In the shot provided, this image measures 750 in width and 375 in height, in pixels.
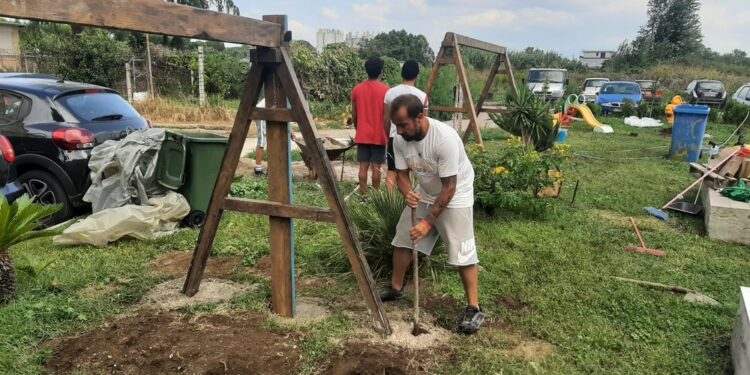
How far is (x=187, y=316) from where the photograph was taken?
3486 millimetres

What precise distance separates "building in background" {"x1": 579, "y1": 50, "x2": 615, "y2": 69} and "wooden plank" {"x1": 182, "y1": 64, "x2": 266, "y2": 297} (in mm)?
47377

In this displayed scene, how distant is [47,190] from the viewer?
5570mm

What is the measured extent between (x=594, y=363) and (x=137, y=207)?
14.3 ft

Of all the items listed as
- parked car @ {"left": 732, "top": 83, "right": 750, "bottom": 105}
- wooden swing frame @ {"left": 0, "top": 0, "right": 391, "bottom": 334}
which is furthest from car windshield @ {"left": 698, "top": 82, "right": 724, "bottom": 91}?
wooden swing frame @ {"left": 0, "top": 0, "right": 391, "bottom": 334}

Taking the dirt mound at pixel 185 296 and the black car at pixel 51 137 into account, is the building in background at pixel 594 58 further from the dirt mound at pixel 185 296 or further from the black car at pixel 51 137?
the dirt mound at pixel 185 296

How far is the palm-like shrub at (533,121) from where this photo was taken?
891 cm

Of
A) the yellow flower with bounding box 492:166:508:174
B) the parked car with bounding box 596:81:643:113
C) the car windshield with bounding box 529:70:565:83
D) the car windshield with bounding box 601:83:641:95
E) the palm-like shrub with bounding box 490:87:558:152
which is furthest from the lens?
the car windshield with bounding box 529:70:565:83

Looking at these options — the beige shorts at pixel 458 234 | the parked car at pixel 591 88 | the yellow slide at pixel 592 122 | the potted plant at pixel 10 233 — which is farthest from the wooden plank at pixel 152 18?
the parked car at pixel 591 88

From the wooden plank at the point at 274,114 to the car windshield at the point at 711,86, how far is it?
24.2 meters

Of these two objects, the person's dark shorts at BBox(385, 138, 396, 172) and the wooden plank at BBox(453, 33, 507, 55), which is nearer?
the person's dark shorts at BBox(385, 138, 396, 172)

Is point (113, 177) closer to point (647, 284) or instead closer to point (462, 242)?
point (462, 242)

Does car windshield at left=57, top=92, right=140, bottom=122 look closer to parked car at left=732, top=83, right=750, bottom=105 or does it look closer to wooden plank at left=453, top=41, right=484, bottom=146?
wooden plank at left=453, top=41, right=484, bottom=146

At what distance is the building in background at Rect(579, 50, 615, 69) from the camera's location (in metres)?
46.7

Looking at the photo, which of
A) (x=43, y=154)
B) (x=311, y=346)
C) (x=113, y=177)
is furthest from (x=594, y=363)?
(x=43, y=154)
